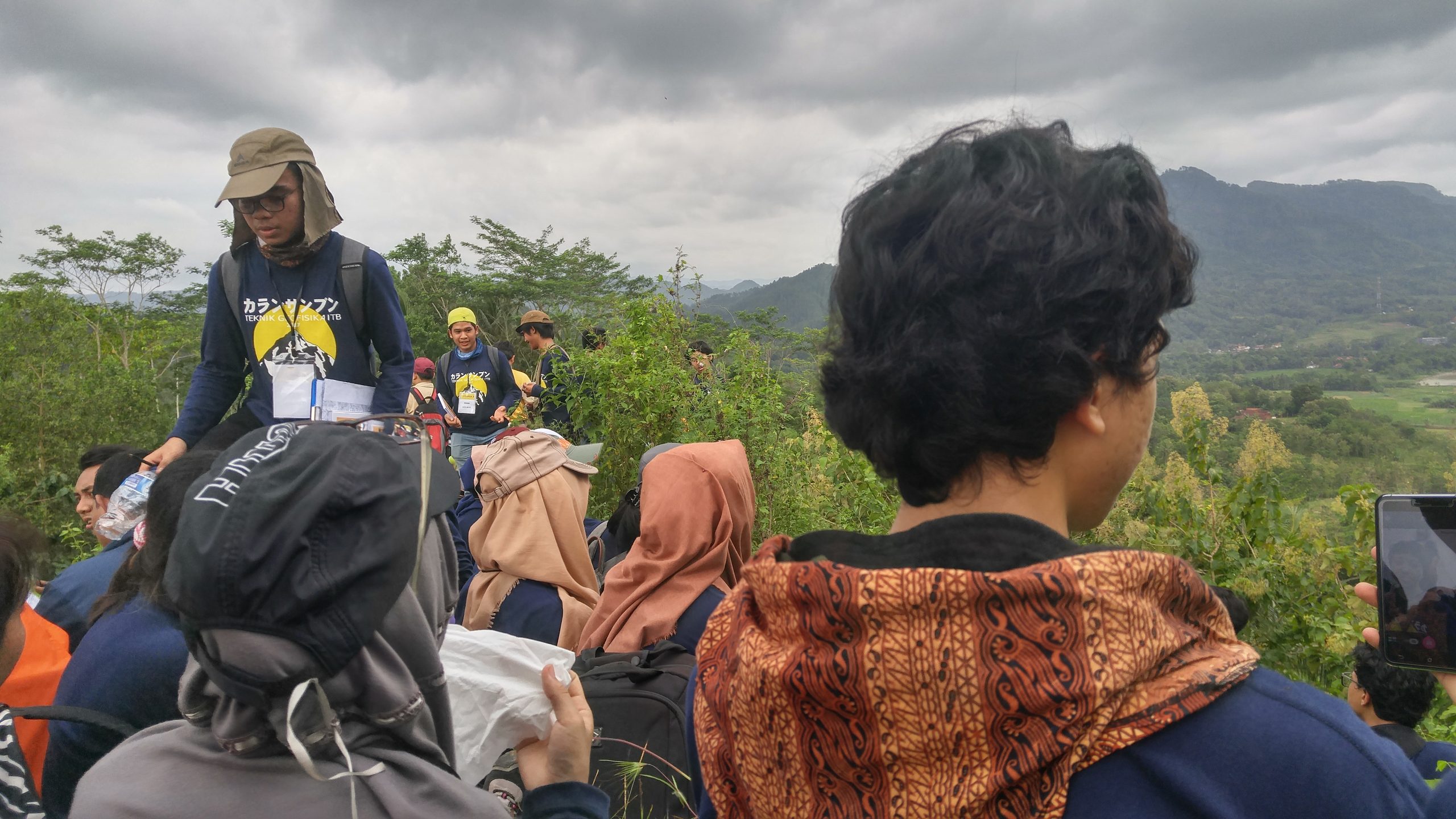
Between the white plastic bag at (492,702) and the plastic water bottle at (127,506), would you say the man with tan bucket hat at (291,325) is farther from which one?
the white plastic bag at (492,702)

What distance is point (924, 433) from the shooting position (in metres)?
0.90

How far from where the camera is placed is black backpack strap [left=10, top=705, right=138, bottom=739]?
1.55m

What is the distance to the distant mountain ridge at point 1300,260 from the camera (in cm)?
6006

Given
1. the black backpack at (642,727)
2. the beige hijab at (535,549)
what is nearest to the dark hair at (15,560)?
the black backpack at (642,727)

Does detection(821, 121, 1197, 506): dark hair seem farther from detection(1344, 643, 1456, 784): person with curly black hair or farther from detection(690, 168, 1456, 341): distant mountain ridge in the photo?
detection(1344, 643, 1456, 784): person with curly black hair

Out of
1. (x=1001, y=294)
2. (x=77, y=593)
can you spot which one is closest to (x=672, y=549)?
(x=77, y=593)

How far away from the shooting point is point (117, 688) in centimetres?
178

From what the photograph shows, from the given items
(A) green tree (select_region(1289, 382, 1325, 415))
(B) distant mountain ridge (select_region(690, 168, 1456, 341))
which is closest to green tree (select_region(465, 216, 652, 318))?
(B) distant mountain ridge (select_region(690, 168, 1456, 341))

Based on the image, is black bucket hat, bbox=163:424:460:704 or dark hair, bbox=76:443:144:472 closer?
black bucket hat, bbox=163:424:460:704

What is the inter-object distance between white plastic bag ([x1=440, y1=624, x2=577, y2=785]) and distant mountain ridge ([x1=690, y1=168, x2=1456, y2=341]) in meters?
0.99

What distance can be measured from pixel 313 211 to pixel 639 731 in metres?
1.95

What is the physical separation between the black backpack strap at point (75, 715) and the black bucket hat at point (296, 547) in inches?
31.2

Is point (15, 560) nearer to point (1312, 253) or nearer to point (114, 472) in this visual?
point (114, 472)

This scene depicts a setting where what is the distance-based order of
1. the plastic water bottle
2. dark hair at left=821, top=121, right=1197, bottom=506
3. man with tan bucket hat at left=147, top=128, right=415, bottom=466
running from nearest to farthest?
dark hair at left=821, top=121, right=1197, bottom=506, man with tan bucket hat at left=147, top=128, right=415, bottom=466, the plastic water bottle
